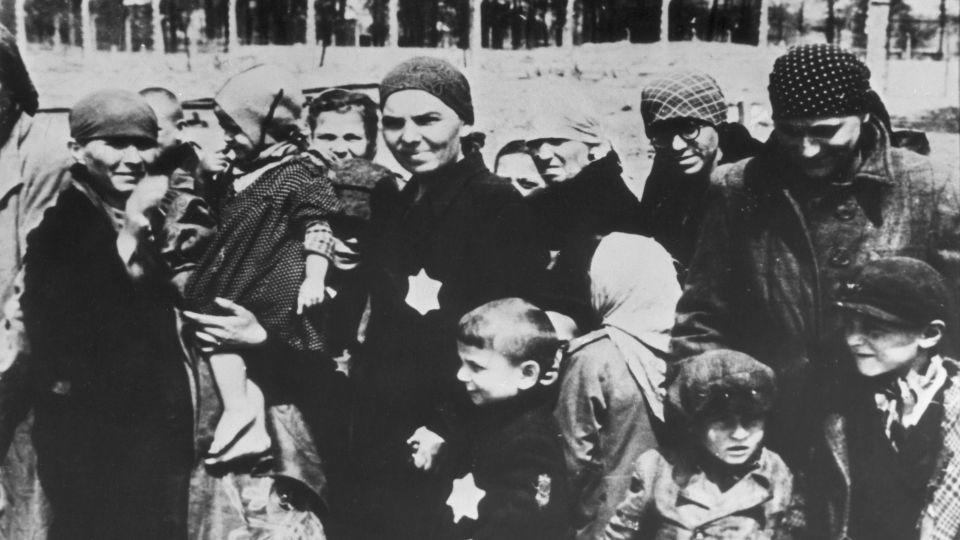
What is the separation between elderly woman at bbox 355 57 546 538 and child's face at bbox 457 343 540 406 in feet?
0.17

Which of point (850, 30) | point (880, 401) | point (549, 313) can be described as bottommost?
point (880, 401)

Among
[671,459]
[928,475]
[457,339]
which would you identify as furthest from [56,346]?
[928,475]

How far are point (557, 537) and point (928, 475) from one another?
1479 mm

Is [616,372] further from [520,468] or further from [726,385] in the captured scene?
[520,468]

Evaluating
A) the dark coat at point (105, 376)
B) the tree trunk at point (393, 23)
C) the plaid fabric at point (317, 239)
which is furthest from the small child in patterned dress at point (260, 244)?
the tree trunk at point (393, 23)

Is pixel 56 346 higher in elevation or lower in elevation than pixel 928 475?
higher

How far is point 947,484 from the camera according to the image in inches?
156

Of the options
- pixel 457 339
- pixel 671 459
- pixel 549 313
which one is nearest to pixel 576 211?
pixel 549 313

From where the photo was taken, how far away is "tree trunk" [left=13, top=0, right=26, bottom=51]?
4.05 meters

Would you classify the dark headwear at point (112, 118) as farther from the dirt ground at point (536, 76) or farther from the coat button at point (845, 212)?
the coat button at point (845, 212)

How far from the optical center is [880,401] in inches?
157

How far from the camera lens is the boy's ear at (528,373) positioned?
3.89 metres

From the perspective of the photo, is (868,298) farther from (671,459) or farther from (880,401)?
(671,459)

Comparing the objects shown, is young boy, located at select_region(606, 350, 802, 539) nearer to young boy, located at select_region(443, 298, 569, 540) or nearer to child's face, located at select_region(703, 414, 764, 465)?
child's face, located at select_region(703, 414, 764, 465)
